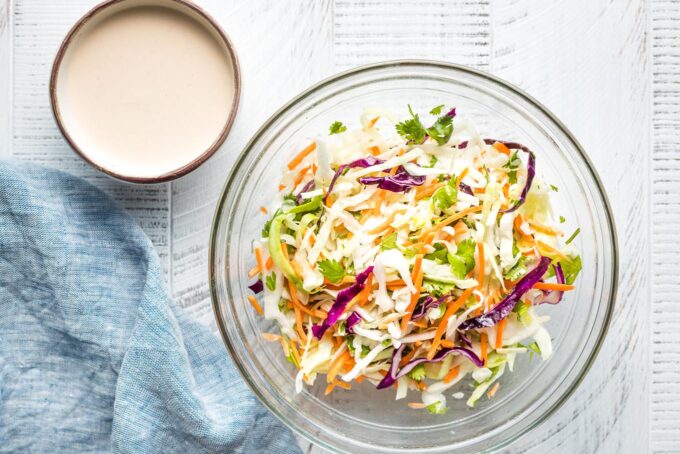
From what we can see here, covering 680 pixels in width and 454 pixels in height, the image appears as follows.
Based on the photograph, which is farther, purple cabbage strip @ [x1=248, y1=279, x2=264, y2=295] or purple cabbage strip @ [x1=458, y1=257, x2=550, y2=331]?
purple cabbage strip @ [x1=248, y1=279, x2=264, y2=295]

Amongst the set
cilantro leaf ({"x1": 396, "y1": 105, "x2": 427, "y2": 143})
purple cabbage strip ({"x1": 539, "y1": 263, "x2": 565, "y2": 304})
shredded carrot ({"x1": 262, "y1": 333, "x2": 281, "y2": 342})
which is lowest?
shredded carrot ({"x1": 262, "y1": 333, "x2": 281, "y2": 342})

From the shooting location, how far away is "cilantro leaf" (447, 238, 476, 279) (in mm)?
1370

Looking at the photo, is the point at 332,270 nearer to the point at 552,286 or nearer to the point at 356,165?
the point at 356,165

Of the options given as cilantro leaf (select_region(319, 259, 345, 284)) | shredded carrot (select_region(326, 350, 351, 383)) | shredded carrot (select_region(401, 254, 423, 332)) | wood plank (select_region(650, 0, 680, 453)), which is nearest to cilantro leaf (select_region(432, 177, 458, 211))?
shredded carrot (select_region(401, 254, 423, 332))

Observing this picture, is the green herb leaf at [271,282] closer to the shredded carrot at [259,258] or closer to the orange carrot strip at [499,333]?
the shredded carrot at [259,258]

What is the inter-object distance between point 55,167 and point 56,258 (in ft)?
0.68

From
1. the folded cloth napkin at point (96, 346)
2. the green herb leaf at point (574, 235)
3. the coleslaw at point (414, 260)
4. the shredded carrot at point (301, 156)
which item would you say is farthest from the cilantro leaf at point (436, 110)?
the folded cloth napkin at point (96, 346)

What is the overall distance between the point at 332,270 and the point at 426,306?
182mm

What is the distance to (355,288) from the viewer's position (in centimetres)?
140

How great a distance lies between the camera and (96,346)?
1.69 metres

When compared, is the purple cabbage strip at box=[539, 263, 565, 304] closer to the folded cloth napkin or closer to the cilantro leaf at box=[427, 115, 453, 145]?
the cilantro leaf at box=[427, 115, 453, 145]

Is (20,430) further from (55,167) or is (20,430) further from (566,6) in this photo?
(566,6)

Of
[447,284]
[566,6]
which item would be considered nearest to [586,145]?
[566,6]

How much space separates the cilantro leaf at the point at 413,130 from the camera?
1.47 metres
